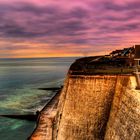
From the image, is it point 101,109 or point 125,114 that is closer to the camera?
point 125,114

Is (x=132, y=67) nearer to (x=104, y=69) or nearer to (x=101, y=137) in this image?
(x=104, y=69)

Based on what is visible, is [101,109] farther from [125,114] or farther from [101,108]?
[125,114]

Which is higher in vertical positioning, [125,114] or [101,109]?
[125,114]

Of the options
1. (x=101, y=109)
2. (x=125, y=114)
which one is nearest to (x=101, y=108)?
(x=101, y=109)

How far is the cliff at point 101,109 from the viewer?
65.5 feet

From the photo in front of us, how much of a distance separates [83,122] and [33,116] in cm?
3153

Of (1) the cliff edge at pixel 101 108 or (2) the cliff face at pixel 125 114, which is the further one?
(1) the cliff edge at pixel 101 108

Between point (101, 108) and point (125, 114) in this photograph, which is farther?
point (101, 108)

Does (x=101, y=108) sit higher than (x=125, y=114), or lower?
lower

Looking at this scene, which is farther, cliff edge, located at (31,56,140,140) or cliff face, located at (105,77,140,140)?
cliff edge, located at (31,56,140,140)

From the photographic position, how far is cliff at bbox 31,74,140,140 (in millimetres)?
19969

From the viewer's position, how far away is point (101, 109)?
82.1 ft

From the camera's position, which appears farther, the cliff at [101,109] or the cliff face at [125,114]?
the cliff at [101,109]

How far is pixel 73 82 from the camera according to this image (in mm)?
28609
